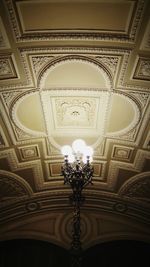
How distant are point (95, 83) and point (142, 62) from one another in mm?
826

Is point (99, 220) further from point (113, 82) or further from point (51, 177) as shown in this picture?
point (113, 82)

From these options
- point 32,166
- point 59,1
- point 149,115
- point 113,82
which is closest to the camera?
point 59,1

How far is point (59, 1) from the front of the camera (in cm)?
362

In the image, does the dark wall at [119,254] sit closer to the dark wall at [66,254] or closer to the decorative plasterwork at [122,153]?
the dark wall at [66,254]

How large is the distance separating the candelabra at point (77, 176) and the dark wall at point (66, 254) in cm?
374

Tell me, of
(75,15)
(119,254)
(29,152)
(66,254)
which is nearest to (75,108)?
(29,152)

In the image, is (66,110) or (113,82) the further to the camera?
(66,110)

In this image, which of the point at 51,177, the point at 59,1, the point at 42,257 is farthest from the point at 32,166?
the point at 59,1

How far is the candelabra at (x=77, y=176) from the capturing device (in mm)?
5195

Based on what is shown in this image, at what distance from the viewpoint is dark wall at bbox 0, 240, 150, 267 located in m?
8.85

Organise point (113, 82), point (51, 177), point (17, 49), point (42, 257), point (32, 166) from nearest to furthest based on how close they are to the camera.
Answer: point (17, 49), point (113, 82), point (32, 166), point (51, 177), point (42, 257)

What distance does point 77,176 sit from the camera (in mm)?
5211

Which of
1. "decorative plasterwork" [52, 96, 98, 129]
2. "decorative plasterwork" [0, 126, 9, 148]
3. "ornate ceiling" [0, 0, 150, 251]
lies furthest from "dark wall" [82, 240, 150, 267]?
"decorative plasterwork" [52, 96, 98, 129]

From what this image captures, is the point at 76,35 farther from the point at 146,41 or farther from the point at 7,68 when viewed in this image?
the point at 7,68
